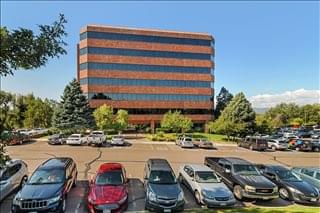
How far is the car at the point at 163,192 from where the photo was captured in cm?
1140

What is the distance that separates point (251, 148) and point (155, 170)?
84.9 ft

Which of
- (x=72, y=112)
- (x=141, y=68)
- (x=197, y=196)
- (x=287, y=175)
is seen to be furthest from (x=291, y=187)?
(x=141, y=68)

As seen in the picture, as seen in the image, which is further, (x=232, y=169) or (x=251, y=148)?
(x=251, y=148)

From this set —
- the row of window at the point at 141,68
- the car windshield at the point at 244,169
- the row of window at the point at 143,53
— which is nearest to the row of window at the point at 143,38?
the row of window at the point at 143,53

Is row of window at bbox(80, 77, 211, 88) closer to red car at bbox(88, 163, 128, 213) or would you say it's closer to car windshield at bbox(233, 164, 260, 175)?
red car at bbox(88, 163, 128, 213)

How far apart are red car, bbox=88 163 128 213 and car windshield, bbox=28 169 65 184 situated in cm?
152

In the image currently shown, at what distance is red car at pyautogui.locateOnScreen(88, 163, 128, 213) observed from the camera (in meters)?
11.0

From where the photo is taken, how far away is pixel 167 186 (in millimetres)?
12484

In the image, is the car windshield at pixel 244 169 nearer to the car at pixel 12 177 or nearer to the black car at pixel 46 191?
the black car at pixel 46 191

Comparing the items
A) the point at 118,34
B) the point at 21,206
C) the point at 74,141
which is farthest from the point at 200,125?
the point at 21,206

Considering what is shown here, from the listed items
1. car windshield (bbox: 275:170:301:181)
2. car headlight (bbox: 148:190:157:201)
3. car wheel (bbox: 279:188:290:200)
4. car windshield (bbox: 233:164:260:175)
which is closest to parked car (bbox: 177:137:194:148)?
car windshield (bbox: 275:170:301:181)

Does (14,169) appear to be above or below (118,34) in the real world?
below

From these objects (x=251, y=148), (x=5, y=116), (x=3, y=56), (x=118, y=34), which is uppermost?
(x=118, y=34)

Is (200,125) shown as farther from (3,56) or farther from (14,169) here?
(3,56)
